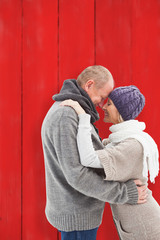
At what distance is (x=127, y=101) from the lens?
1.13 meters

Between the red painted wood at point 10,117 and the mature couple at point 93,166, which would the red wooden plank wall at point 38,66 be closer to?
the red painted wood at point 10,117

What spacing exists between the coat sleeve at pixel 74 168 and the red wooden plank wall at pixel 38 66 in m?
0.59

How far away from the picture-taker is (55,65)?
152 cm

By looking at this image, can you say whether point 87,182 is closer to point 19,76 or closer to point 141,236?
point 141,236

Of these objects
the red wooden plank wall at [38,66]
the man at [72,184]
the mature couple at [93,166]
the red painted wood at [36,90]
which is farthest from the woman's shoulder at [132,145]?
the red painted wood at [36,90]

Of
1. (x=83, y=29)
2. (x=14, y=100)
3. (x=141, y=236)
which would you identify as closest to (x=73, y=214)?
(x=141, y=236)

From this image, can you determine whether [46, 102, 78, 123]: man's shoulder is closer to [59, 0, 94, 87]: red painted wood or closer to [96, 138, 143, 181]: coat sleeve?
[96, 138, 143, 181]: coat sleeve

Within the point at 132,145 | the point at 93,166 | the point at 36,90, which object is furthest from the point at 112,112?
the point at 36,90

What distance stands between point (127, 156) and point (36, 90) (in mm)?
802

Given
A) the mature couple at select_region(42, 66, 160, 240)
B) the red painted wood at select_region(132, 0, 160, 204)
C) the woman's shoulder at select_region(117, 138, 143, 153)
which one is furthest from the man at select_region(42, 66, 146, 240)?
the red painted wood at select_region(132, 0, 160, 204)

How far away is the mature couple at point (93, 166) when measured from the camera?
951mm

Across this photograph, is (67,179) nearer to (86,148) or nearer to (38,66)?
(86,148)

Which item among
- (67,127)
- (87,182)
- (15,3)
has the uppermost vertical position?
(15,3)

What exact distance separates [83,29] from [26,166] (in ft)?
3.27
